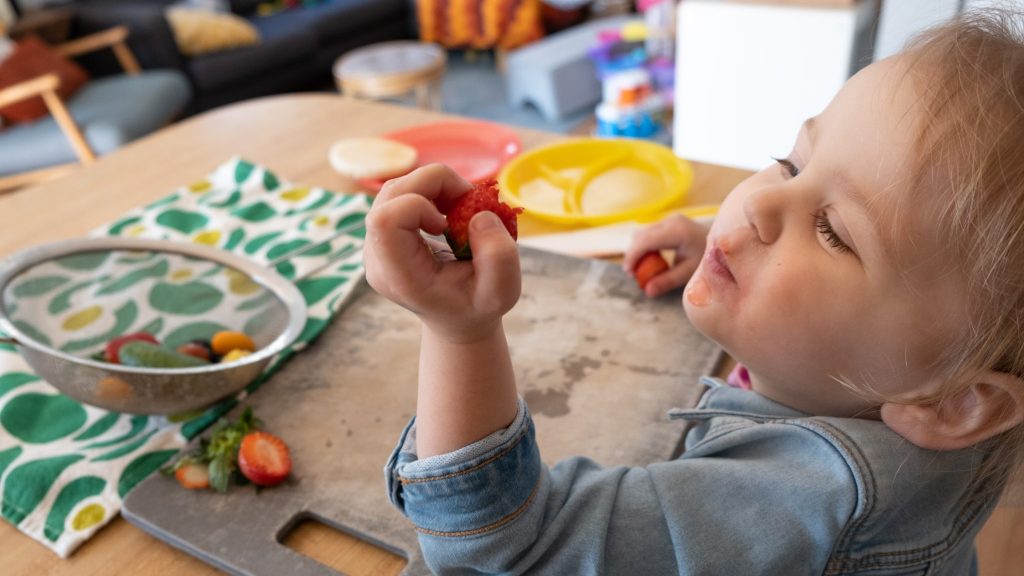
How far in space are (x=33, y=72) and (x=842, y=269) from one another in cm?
292

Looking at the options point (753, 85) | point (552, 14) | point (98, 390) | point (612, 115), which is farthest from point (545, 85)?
point (98, 390)

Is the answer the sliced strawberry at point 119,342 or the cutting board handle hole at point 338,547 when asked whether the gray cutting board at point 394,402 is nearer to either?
the cutting board handle hole at point 338,547

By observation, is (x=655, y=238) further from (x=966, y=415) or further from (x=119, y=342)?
(x=119, y=342)

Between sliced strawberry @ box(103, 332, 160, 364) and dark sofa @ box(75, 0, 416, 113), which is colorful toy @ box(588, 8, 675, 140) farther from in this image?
sliced strawberry @ box(103, 332, 160, 364)

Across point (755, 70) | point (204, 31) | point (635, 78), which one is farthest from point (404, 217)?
point (204, 31)

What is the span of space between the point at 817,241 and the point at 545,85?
9.17 feet

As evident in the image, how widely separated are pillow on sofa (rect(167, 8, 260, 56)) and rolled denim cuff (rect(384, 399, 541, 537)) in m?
3.13

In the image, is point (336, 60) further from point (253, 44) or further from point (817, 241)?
point (817, 241)

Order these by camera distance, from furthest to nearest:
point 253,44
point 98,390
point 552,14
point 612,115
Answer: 1. point 552,14
2. point 253,44
3. point 612,115
4. point 98,390

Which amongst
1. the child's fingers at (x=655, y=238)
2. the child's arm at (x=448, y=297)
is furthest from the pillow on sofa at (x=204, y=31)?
the child's arm at (x=448, y=297)

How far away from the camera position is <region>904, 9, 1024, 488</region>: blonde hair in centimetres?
40

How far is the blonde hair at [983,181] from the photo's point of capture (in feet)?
1.30

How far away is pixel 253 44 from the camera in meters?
3.34

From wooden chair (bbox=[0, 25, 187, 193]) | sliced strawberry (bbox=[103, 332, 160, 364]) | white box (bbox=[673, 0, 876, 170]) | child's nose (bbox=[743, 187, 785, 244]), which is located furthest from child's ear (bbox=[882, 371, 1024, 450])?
wooden chair (bbox=[0, 25, 187, 193])
